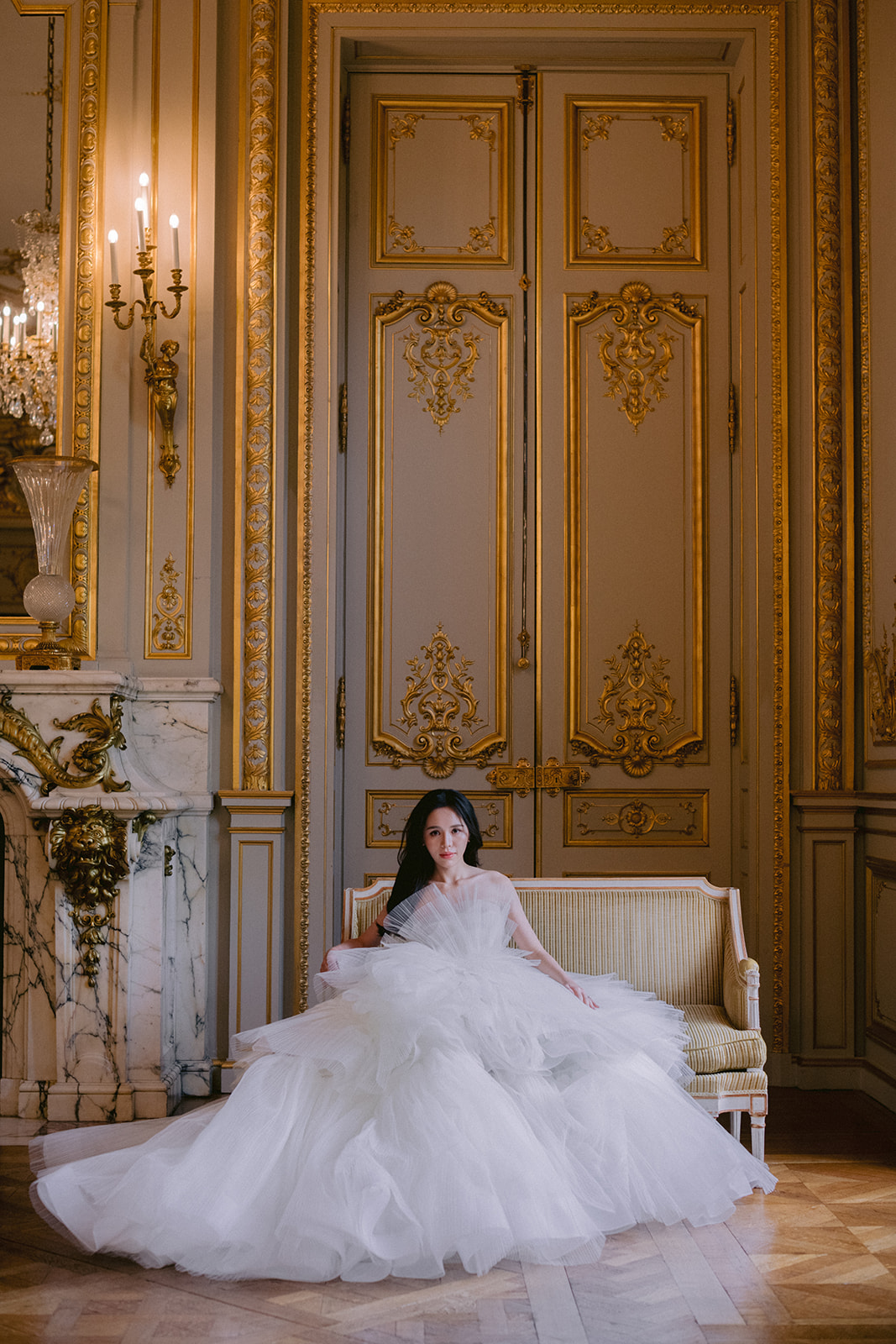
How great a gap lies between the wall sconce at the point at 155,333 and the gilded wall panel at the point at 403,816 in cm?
146

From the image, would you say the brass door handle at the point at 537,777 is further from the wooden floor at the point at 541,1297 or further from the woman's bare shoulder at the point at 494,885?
the wooden floor at the point at 541,1297

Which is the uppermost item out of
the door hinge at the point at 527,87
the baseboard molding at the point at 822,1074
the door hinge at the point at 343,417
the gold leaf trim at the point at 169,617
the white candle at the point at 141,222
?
the door hinge at the point at 527,87

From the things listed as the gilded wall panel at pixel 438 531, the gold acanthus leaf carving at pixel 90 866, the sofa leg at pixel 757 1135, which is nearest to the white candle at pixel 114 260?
the gilded wall panel at pixel 438 531

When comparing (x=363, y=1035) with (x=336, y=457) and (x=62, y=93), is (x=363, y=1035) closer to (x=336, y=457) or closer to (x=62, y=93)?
(x=336, y=457)

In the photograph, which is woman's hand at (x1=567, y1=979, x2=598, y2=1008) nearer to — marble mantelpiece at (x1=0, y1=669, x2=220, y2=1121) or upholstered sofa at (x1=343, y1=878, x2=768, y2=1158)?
upholstered sofa at (x1=343, y1=878, x2=768, y2=1158)

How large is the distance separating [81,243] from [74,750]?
6.22 feet

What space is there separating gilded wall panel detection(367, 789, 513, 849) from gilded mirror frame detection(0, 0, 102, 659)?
4.08 feet

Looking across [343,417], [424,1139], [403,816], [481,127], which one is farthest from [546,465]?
[424,1139]

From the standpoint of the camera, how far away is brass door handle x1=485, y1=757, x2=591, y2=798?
15.4ft

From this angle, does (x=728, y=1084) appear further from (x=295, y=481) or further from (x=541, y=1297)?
(x=295, y=481)

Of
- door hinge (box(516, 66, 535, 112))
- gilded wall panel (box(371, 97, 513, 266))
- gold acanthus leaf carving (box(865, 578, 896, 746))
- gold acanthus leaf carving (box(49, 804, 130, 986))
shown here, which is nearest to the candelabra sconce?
gold acanthus leaf carving (box(49, 804, 130, 986))

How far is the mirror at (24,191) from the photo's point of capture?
439 cm

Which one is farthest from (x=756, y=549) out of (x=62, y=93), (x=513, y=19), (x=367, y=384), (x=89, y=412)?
(x=62, y=93)

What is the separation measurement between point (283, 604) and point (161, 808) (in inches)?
36.1
